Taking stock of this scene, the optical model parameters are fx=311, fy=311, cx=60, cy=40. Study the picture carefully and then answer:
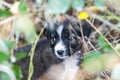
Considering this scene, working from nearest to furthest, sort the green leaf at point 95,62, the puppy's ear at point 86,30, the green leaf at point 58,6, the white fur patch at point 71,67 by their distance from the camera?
1. the green leaf at point 58,6
2. the green leaf at point 95,62
3. the puppy's ear at point 86,30
4. the white fur patch at point 71,67

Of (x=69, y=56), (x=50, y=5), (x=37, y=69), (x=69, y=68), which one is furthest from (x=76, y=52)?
(x=50, y=5)

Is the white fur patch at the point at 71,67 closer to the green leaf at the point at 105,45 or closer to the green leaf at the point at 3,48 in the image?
the green leaf at the point at 105,45

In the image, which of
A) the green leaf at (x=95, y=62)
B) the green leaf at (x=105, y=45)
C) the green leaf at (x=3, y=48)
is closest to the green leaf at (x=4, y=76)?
the green leaf at (x=3, y=48)

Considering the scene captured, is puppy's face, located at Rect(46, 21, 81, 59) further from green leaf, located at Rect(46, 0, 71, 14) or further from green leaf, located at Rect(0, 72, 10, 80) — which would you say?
green leaf, located at Rect(46, 0, 71, 14)

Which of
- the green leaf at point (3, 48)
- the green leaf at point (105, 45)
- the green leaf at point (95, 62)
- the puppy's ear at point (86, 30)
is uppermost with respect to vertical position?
the puppy's ear at point (86, 30)

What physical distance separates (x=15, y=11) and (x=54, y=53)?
42.8 inches

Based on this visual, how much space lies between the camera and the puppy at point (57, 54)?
231cm

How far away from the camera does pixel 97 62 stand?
4.42 ft

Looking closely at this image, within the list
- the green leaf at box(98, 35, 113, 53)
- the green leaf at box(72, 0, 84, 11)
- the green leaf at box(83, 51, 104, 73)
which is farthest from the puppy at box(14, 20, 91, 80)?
the green leaf at box(72, 0, 84, 11)

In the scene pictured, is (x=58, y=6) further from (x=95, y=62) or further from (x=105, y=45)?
(x=105, y=45)

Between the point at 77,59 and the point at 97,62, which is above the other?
the point at 77,59

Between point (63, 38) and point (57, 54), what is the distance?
18 centimetres

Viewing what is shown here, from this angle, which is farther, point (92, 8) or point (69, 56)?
point (69, 56)

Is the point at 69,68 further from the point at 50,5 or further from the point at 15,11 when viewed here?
the point at 50,5
